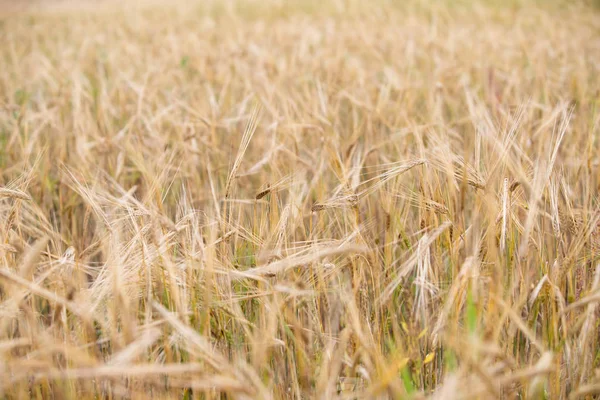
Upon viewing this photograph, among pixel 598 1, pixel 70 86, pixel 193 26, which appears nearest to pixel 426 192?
pixel 70 86

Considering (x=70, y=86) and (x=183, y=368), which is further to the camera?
(x=70, y=86)

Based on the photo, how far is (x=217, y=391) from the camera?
3.02ft

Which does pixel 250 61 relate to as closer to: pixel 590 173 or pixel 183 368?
pixel 590 173

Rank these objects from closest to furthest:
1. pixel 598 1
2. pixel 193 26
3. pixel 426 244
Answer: pixel 426 244
pixel 193 26
pixel 598 1

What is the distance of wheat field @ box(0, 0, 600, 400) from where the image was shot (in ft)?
2.58

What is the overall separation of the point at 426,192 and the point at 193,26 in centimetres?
486

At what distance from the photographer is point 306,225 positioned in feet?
4.48

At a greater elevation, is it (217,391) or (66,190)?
(66,190)

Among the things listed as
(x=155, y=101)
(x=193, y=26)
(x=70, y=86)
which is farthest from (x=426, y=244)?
(x=193, y=26)

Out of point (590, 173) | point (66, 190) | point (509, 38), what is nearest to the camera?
point (590, 173)

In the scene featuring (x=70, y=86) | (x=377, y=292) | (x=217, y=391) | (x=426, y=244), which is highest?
(x=70, y=86)

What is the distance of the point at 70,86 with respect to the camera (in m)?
2.48

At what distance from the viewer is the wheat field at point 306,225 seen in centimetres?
79

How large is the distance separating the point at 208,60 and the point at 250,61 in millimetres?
Result: 251
